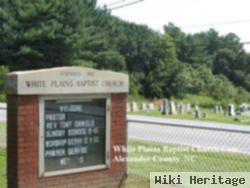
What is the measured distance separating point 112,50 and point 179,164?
153 feet

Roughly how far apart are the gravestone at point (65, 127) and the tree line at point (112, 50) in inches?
1433

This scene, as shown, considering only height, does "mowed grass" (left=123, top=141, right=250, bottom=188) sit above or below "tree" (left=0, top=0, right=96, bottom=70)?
below

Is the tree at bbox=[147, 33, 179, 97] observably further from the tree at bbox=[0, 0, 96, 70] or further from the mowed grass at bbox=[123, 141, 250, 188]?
the mowed grass at bbox=[123, 141, 250, 188]

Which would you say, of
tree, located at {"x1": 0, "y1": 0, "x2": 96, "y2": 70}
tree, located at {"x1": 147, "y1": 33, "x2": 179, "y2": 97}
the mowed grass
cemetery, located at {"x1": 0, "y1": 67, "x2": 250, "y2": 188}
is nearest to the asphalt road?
the mowed grass

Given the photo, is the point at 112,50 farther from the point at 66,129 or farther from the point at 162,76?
the point at 66,129

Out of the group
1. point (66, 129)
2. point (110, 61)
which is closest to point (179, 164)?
point (66, 129)

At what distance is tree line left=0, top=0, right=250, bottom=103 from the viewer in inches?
1726

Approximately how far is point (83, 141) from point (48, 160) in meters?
0.59

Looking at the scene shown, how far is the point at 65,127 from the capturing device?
6621 mm

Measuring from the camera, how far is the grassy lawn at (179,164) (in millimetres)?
7876

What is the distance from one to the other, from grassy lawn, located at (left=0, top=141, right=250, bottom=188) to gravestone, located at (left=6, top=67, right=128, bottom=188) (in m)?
0.58

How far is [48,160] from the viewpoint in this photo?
6.52 metres

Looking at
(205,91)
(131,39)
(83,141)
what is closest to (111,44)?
(131,39)

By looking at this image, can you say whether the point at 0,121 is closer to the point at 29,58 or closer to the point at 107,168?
the point at 107,168
